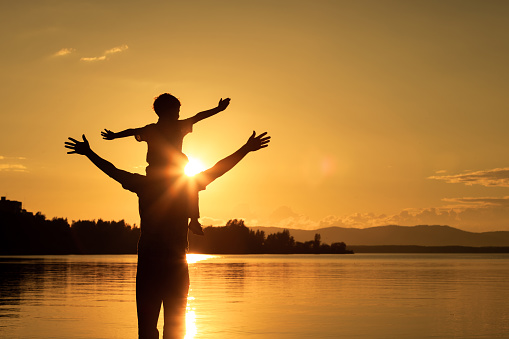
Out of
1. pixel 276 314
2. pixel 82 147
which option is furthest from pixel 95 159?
pixel 276 314

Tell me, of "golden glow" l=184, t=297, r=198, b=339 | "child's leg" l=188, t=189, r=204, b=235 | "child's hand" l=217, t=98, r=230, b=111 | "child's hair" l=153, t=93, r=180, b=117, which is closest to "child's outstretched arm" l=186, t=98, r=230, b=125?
"child's hand" l=217, t=98, r=230, b=111

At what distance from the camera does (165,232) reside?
5.90 meters

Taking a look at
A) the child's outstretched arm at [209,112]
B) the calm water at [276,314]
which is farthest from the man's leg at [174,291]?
the calm water at [276,314]

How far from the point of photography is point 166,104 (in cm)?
613

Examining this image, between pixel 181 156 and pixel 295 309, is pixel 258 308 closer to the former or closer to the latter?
pixel 295 309

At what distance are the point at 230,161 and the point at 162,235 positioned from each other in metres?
0.87

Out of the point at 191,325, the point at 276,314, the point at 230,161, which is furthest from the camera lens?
the point at 276,314

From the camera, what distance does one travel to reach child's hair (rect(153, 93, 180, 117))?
6.11 meters

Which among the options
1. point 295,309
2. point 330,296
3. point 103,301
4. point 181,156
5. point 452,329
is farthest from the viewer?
point 330,296

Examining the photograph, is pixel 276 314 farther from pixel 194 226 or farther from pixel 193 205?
pixel 193 205

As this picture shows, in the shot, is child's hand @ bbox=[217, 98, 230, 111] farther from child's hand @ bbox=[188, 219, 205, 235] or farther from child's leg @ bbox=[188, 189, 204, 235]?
child's hand @ bbox=[188, 219, 205, 235]

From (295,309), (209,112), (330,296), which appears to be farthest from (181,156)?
(330,296)

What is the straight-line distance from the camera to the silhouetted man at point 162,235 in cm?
589

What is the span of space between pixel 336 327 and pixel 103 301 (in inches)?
557
